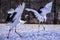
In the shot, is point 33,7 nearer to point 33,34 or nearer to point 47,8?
point 33,34

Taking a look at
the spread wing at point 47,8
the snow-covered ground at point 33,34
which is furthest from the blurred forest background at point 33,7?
the spread wing at point 47,8

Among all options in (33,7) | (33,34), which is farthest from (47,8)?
(33,7)

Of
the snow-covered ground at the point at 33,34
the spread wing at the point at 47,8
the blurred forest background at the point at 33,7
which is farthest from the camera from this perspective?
the blurred forest background at the point at 33,7

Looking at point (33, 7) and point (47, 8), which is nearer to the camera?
point (47, 8)

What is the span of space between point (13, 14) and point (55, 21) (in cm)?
543

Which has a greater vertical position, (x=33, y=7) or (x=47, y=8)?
(x=47, y=8)

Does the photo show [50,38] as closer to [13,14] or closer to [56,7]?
[13,14]

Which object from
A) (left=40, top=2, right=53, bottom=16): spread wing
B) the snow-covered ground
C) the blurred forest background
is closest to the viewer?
the snow-covered ground

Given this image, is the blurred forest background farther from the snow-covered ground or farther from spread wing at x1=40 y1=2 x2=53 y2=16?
spread wing at x1=40 y1=2 x2=53 y2=16

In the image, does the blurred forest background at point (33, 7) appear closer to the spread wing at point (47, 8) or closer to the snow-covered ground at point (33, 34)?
the snow-covered ground at point (33, 34)

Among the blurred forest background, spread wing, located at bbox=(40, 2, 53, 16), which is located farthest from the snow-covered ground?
the blurred forest background

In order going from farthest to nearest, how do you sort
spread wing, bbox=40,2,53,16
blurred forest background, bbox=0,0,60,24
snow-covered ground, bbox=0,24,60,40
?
blurred forest background, bbox=0,0,60,24 → spread wing, bbox=40,2,53,16 → snow-covered ground, bbox=0,24,60,40

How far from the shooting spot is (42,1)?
1178 centimetres

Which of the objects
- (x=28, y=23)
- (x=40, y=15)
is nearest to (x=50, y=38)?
(x=40, y=15)
